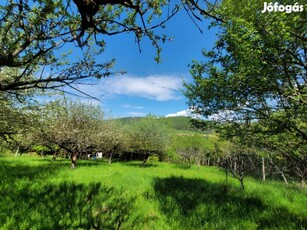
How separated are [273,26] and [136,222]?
7.20m

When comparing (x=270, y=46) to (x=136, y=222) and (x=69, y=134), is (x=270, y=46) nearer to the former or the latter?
(x=136, y=222)

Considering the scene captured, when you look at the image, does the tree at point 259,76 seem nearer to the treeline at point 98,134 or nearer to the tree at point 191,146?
the treeline at point 98,134

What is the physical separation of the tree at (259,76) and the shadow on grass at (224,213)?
2.58 meters

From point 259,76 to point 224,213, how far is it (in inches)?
231

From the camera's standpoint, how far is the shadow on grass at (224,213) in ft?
24.0

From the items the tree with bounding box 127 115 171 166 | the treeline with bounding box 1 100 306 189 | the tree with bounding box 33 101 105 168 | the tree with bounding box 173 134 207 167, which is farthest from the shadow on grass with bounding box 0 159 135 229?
the tree with bounding box 173 134 207 167

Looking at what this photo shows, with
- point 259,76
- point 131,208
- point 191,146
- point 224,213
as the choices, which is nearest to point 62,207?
point 131,208

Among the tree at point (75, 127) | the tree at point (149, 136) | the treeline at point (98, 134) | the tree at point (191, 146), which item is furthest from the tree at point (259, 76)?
the tree at point (191, 146)

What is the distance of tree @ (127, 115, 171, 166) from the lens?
37969mm

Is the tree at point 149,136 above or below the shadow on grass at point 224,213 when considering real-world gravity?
above

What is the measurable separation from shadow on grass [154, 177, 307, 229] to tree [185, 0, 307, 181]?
2576 millimetres

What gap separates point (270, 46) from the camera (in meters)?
4.68

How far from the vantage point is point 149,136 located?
3872 centimetres

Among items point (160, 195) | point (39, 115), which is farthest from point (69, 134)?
point (160, 195)
